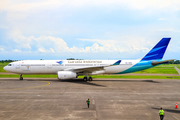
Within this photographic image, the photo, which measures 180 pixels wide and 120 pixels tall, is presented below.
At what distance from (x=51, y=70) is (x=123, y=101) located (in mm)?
21339

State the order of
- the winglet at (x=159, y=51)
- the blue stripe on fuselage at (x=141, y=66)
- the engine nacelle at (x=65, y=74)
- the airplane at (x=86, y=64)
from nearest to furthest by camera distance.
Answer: the engine nacelle at (x=65, y=74), the airplane at (x=86, y=64), the blue stripe on fuselage at (x=141, y=66), the winglet at (x=159, y=51)

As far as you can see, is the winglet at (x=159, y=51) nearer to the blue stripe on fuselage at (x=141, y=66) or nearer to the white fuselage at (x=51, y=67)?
the blue stripe on fuselage at (x=141, y=66)

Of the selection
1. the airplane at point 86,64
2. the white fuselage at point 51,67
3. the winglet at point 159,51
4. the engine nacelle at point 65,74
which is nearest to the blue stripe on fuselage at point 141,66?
the airplane at point 86,64

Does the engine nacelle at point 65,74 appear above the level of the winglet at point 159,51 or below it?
below

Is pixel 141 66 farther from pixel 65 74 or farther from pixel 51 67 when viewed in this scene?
pixel 51 67

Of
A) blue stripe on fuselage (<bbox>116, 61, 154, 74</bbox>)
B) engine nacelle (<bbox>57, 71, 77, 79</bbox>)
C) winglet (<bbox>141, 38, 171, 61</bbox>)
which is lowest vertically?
engine nacelle (<bbox>57, 71, 77, 79</bbox>)

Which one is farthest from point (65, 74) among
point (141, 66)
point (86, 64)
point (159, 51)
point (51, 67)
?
point (159, 51)

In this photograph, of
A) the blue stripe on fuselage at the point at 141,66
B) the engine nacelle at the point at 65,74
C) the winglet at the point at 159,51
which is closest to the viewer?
the engine nacelle at the point at 65,74

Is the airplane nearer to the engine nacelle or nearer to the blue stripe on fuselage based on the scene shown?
the blue stripe on fuselage

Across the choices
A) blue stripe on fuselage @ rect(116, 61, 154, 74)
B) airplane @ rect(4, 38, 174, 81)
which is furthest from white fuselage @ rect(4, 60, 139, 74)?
blue stripe on fuselage @ rect(116, 61, 154, 74)

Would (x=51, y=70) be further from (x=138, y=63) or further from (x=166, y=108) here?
(x=166, y=108)

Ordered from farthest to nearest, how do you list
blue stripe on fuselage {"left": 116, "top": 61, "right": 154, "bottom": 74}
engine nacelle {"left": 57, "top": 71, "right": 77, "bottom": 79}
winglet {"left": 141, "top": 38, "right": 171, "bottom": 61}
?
winglet {"left": 141, "top": 38, "right": 171, "bottom": 61}
blue stripe on fuselage {"left": 116, "top": 61, "right": 154, "bottom": 74}
engine nacelle {"left": 57, "top": 71, "right": 77, "bottom": 79}

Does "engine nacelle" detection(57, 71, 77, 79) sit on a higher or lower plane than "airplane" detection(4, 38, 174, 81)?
lower

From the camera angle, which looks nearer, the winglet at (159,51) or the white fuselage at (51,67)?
the white fuselage at (51,67)
